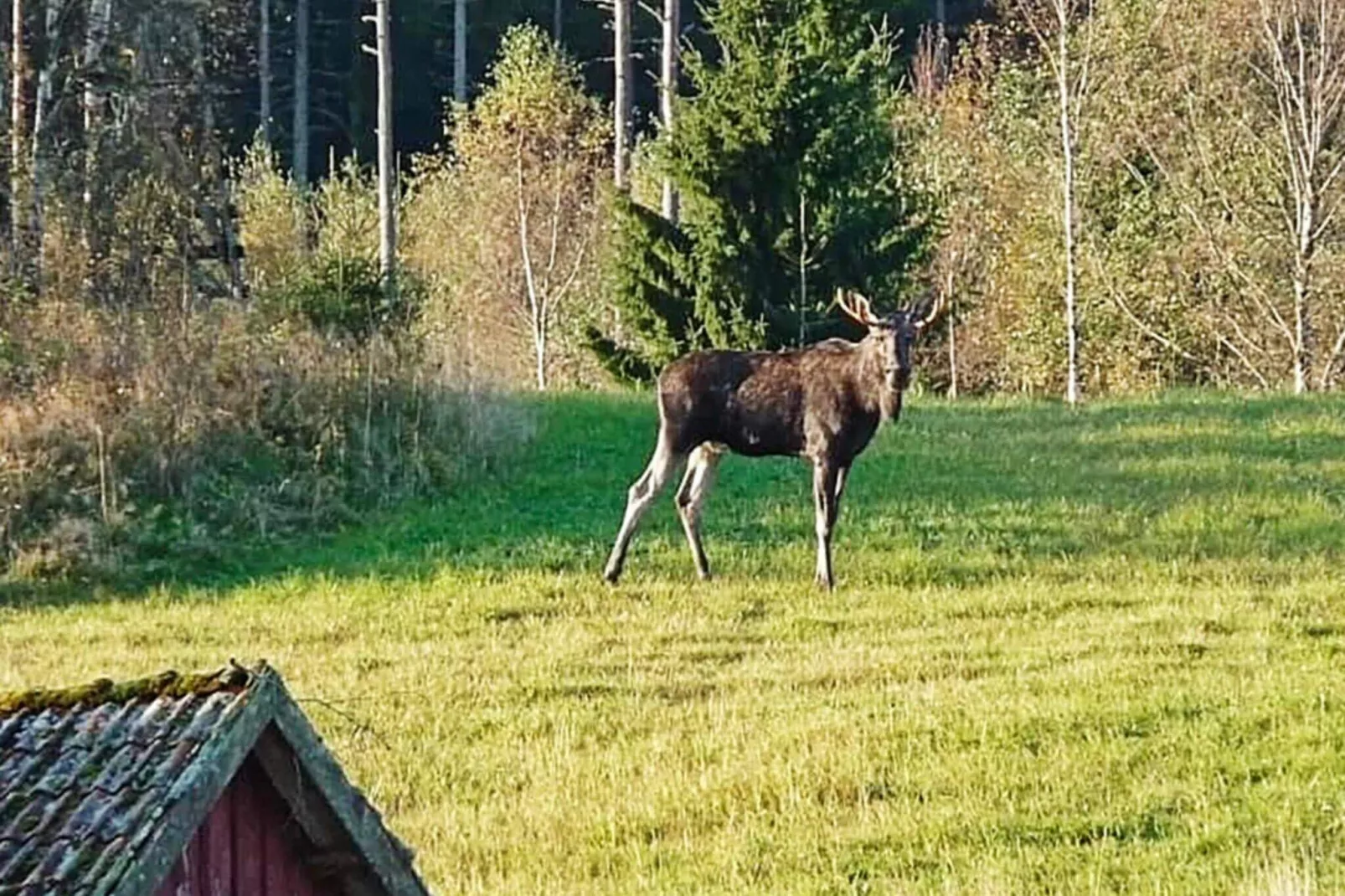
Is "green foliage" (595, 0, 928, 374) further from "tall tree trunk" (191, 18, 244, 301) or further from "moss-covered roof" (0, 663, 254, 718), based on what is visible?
"moss-covered roof" (0, 663, 254, 718)

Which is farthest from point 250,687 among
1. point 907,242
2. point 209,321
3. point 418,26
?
point 418,26

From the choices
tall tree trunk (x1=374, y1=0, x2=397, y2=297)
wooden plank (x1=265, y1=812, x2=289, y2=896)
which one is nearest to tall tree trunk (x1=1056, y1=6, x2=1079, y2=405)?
tall tree trunk (x1=374, y1=0, x2=397, y2=297)

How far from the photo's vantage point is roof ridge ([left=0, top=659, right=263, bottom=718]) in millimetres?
4008

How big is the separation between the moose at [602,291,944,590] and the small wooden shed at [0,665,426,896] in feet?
41.7

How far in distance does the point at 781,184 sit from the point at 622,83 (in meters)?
10.3

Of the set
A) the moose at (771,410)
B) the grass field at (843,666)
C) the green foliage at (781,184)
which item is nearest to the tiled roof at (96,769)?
the grass field at (843,666)

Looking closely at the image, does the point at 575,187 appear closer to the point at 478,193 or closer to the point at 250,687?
the point at 478,193

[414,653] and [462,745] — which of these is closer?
[462,745]

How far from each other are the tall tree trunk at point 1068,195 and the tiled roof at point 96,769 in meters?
32.5

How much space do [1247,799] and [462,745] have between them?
396cm

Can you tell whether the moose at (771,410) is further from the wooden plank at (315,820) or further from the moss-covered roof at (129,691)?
the moss-covered roof at (129,691)

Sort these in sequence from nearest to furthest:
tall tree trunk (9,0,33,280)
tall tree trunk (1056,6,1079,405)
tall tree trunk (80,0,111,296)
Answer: tall tree trunk (9,0,33,280) < tall tree trunk (80,0,111,296) < tall tree trunk (1056,6,1079,405)

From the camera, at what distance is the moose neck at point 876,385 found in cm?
1698

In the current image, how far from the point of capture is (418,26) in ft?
187
